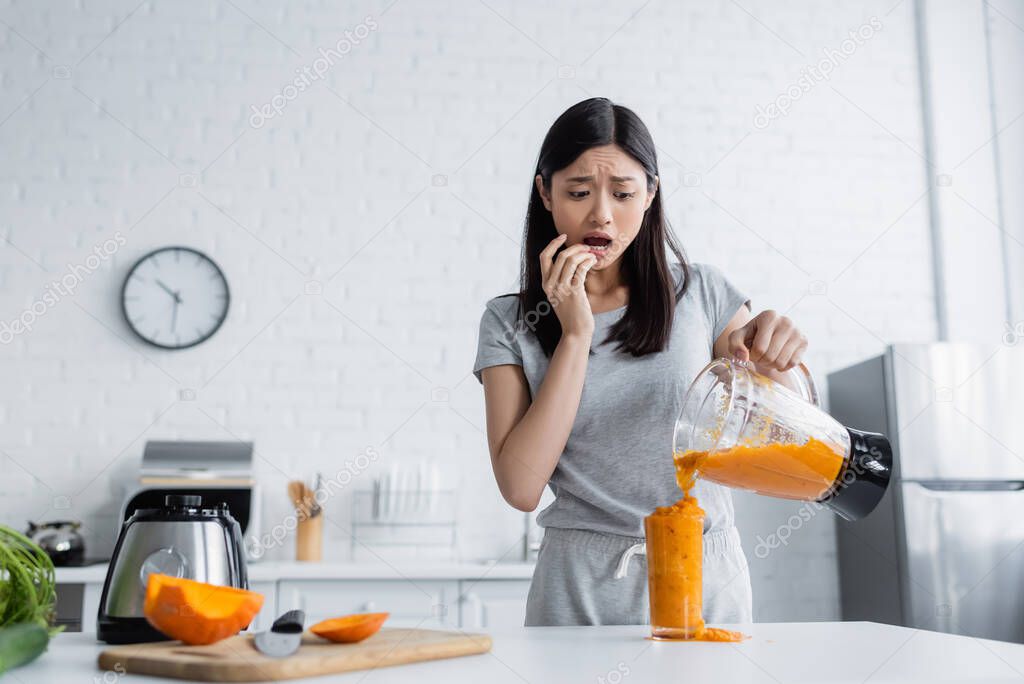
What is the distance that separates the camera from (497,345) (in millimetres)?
1396

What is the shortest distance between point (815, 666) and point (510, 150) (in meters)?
2.72

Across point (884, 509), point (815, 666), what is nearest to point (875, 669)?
point (815, 666)

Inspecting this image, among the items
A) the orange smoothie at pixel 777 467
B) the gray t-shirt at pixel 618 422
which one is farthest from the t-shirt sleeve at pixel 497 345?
the orange smoothie at pixel 777 467

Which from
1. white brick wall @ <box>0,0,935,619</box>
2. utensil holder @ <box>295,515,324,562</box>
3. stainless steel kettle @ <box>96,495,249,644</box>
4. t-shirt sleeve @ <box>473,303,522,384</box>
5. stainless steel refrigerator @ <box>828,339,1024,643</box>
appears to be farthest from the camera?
white brick wall @ <box>0,0,935,619</box>

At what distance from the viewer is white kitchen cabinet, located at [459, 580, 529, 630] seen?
2.64 metres

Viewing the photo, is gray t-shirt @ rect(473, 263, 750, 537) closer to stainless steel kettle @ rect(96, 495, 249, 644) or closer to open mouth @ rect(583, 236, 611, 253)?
open mouth @ rect(583, 236, 611, 253)

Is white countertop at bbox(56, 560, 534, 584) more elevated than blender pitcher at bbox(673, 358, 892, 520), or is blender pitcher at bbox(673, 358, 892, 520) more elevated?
blender pitcher at bbox(673, 358, 892, 520)

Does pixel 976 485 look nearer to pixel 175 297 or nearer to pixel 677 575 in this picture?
pixel 677 575

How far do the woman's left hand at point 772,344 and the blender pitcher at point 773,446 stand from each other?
0.36 feet

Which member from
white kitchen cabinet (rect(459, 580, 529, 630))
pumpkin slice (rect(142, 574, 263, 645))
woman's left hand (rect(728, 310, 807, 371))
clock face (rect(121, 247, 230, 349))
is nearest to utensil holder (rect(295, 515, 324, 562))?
white kitchen cabinet (rect(459, 580, 529, 630))

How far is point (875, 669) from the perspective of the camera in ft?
2.65

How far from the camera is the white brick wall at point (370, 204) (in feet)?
10.2

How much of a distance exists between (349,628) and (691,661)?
1.06 ft

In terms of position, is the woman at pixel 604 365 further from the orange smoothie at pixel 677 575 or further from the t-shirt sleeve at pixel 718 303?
the orange smoothie at pixel 677 575
